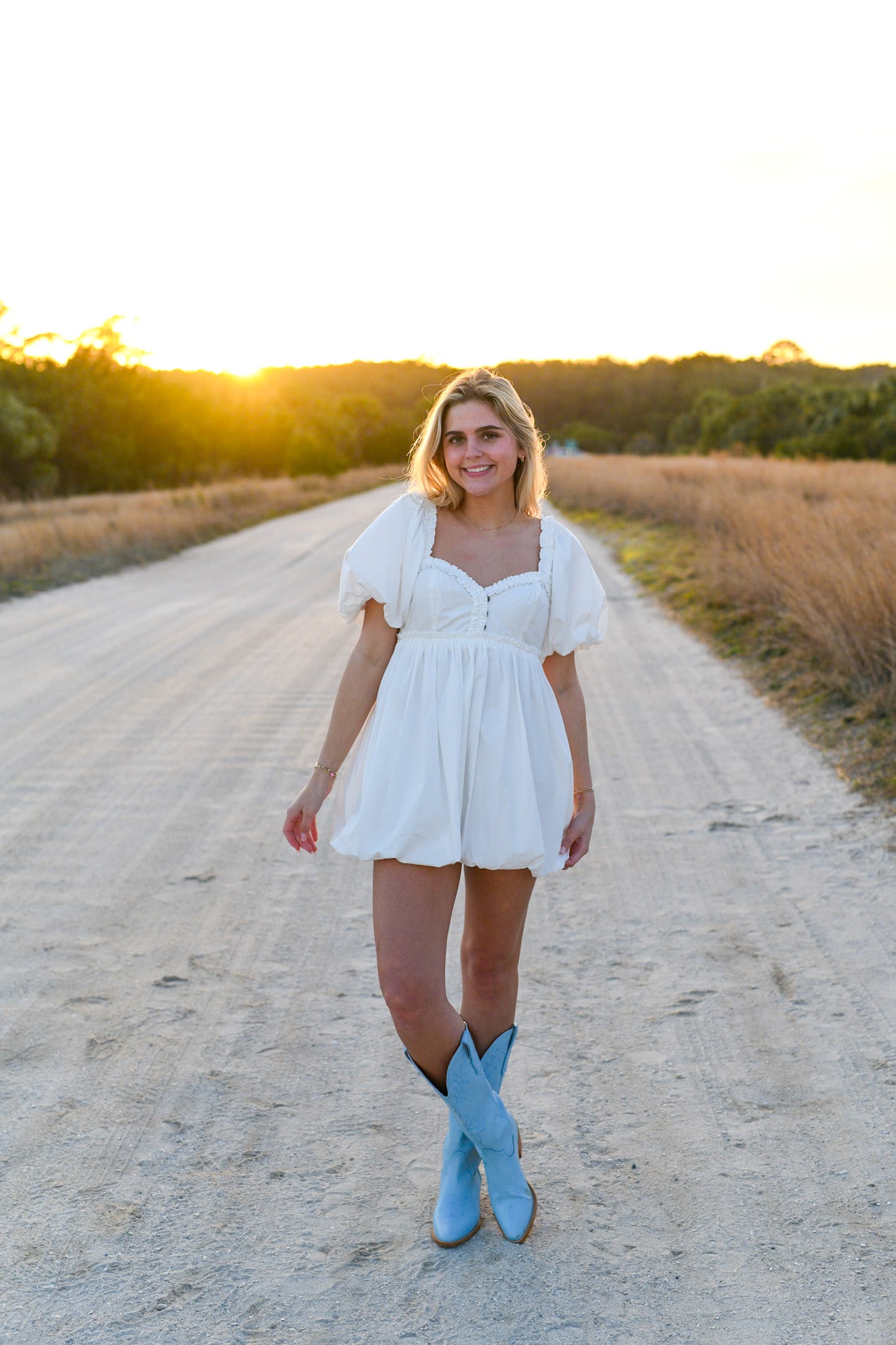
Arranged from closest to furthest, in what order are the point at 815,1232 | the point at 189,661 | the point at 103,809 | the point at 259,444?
the point at 815,1232, the point at 103,809, the point at 189,661, the point at 259,444

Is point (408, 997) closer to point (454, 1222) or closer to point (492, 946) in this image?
point (492, 946)

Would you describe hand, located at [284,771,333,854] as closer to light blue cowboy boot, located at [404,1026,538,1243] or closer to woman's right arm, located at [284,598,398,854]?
woman's right arm, located at [284,598,398,854]

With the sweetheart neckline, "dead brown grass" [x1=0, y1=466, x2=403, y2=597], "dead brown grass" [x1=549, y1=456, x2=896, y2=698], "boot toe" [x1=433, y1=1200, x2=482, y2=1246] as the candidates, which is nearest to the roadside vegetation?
"dead brown grass" [x1=549, y1=456, x2=896, y2=698]

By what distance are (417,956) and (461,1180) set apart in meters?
0.61

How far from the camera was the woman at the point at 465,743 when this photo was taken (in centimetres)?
234

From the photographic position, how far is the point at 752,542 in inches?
455

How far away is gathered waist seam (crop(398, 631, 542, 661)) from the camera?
8.00 ft

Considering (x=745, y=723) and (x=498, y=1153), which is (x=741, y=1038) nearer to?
(x=498, y=1153)

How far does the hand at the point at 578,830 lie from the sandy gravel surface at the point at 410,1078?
2.54 ft

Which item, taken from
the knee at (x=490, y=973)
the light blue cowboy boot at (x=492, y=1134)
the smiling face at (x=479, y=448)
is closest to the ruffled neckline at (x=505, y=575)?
the smiling face at (x=479, y=448)

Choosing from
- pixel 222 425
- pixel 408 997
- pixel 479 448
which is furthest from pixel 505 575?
pixel 222 425

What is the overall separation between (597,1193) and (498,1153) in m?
0.31

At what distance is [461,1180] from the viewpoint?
A: 8.21ft

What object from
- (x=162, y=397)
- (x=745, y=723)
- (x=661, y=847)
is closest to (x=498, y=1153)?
(x=661, y=847)
